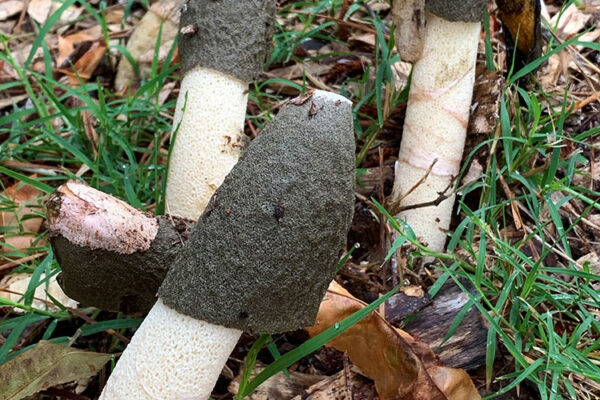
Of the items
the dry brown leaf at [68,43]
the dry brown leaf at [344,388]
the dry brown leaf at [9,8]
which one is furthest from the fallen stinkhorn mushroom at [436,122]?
the dry brown leaf at [9,8]

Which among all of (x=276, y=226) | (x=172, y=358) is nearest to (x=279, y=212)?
(x=276, y=226)

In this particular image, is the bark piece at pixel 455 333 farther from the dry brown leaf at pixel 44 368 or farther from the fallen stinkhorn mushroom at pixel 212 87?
the dry brown leaf at pixel 44 368

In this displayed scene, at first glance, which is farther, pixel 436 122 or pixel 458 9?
pixel 436 122

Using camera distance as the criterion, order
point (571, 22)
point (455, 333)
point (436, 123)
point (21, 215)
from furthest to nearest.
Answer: point (571, 22) < point (21, 215) < point (436, 123) < point (455, 333)

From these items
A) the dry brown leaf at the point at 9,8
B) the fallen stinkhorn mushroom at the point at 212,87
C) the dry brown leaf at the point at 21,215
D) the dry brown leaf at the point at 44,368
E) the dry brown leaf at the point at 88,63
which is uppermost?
the fallen stinkhorn mushroom at the point at 212,87

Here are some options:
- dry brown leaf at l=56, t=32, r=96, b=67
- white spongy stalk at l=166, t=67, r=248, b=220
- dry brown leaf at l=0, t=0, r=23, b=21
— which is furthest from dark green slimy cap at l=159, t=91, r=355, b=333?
dry brown leaf at l=0, t=0, r=23, b=21

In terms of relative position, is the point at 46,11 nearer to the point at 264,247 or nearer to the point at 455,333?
the point at 264,247
